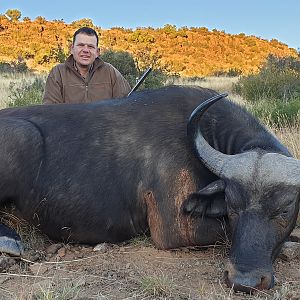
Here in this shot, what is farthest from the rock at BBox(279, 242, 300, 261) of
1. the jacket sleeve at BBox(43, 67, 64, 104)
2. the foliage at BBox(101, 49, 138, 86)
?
the foliage at BBox(101, 49, 138, 86)

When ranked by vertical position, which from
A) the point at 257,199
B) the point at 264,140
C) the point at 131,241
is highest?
the point at 264,140

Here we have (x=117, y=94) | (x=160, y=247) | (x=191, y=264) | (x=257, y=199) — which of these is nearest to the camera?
(x=257, y=199)

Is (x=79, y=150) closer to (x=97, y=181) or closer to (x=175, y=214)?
(x=97, y=181)

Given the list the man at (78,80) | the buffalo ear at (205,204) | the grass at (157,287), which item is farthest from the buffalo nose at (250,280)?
the man at (78,80)

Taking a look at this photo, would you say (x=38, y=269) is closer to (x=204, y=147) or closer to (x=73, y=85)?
(x=204, y=147)

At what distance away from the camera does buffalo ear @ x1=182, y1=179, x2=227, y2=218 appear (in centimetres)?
396

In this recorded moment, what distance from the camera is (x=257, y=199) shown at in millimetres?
3475

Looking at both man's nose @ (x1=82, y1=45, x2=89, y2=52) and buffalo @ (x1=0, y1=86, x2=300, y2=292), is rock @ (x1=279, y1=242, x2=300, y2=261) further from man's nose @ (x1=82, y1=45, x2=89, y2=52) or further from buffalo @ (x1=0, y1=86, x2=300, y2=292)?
man's nose @ (x1=82, y1=45, x2=89, y2=52)

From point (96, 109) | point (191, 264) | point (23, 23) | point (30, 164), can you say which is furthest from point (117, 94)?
point (23, 23)

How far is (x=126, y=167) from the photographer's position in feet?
14.2

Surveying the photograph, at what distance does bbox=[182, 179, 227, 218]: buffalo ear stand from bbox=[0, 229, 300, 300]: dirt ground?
1.14 ft

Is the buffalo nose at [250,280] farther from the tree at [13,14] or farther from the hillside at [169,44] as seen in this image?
the tree at [13,14]

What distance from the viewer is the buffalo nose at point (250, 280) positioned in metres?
3.20

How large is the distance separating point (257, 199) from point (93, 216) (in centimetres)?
147
